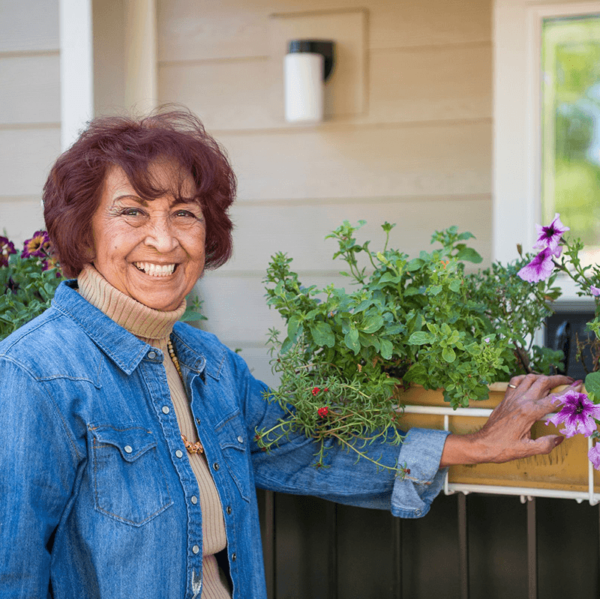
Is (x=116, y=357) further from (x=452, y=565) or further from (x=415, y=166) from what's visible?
(x=415, y=166)

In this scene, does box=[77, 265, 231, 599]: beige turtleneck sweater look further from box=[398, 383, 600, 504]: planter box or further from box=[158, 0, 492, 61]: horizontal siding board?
box=[158, 0, 492, 61]: horizontal siding board

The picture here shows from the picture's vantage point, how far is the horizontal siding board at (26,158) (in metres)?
2.42

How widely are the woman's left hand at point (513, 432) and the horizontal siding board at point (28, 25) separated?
77.1 inches

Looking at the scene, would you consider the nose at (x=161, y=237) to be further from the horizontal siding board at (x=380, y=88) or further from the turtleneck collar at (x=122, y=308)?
the horizontal siding board at (x=380, y=88)

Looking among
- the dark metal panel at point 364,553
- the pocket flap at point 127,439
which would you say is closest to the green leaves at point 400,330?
the pocket flap at point 127,439

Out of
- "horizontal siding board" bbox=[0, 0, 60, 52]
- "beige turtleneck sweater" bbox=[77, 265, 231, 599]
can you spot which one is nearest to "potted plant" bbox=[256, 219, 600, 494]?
"beige turtleneck sweater" bbox=[77, 265, 231, 599]

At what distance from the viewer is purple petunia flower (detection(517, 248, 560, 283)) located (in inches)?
51.8

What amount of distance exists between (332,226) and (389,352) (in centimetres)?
106

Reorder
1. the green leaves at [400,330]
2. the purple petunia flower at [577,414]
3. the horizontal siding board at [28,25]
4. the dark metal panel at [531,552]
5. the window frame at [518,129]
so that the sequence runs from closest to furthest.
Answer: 1. the purple petunia flower at [577,414]
2. the green leaves at [400,330]
3. the dark metal panel at [531,552]
4. the window frame at [518,129]
5. the horizontal siding board at [28,25]

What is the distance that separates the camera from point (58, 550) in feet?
3.45

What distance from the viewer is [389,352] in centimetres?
124

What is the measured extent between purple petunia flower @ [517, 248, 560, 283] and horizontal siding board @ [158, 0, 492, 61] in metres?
1.05

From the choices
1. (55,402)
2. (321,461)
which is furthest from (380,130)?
(55,402)

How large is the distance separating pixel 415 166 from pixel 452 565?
1.18 m
